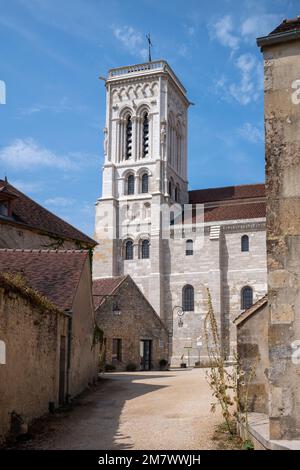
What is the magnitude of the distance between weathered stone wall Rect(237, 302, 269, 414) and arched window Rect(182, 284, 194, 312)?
3530 centimetres

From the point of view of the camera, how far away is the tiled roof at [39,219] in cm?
2128

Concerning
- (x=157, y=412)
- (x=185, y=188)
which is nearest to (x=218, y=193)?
(x=185, y=188)

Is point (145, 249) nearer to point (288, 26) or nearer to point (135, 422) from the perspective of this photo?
point (135, 422)

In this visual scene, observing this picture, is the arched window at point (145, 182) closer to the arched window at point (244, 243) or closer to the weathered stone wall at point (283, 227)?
the arched window at point (244, 243)

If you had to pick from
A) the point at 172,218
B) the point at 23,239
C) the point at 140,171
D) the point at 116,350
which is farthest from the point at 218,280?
the point at 23,239

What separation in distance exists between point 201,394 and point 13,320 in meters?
6.09

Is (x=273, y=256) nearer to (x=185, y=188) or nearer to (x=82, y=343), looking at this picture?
(x=82, y=343)

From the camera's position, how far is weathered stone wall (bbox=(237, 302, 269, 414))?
9242 millimetres

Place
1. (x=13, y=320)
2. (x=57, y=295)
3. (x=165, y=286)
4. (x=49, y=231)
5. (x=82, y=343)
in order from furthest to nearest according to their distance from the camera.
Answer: (x=165, y=286) → (x=49, y=231) → (x=82, y=343) → (x=57, y=295) → (x=13, y=320)

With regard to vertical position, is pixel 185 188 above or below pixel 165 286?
above

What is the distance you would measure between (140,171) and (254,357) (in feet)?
139

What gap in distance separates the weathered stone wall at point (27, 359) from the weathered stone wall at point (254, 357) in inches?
139

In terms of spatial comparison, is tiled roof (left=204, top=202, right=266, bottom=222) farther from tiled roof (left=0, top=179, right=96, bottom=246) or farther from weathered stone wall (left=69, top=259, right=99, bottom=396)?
weathered stone wall (left=69, top=259, right=99, bottom=396)
